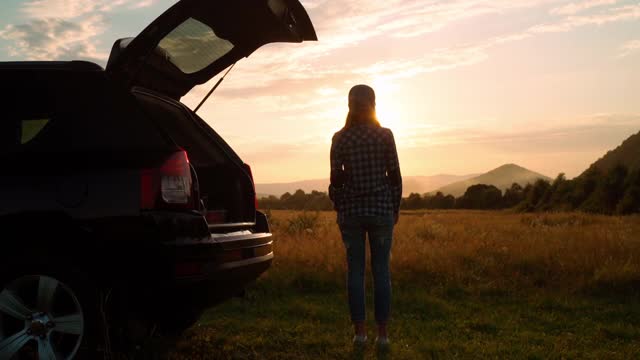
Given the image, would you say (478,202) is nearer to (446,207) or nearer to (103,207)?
(446,207)

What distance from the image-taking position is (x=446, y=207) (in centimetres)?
7725

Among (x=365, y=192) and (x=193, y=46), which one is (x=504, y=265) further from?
(x=193, y=46)

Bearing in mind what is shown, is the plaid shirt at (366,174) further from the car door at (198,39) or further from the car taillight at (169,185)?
the car taillight at (169,185)

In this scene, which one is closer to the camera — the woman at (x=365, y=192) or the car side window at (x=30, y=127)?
the car side window at (x=30, y=127)

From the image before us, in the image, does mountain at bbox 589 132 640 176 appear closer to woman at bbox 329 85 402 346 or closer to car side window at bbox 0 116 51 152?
woman at bbox 329 85 402 346

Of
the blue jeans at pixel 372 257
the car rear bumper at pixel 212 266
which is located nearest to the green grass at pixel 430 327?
the blue jeans at pixel 372 257

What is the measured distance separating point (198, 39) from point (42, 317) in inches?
86.2

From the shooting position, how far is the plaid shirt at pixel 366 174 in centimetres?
543

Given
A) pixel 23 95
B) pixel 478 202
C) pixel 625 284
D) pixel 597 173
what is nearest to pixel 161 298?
pixel 23 95

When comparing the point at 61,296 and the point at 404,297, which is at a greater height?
the point at 61,296

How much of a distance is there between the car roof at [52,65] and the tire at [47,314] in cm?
115

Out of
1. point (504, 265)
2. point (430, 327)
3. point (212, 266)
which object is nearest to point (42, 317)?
point (212, 266)

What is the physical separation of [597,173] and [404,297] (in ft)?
156

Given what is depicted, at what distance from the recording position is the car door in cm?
429
